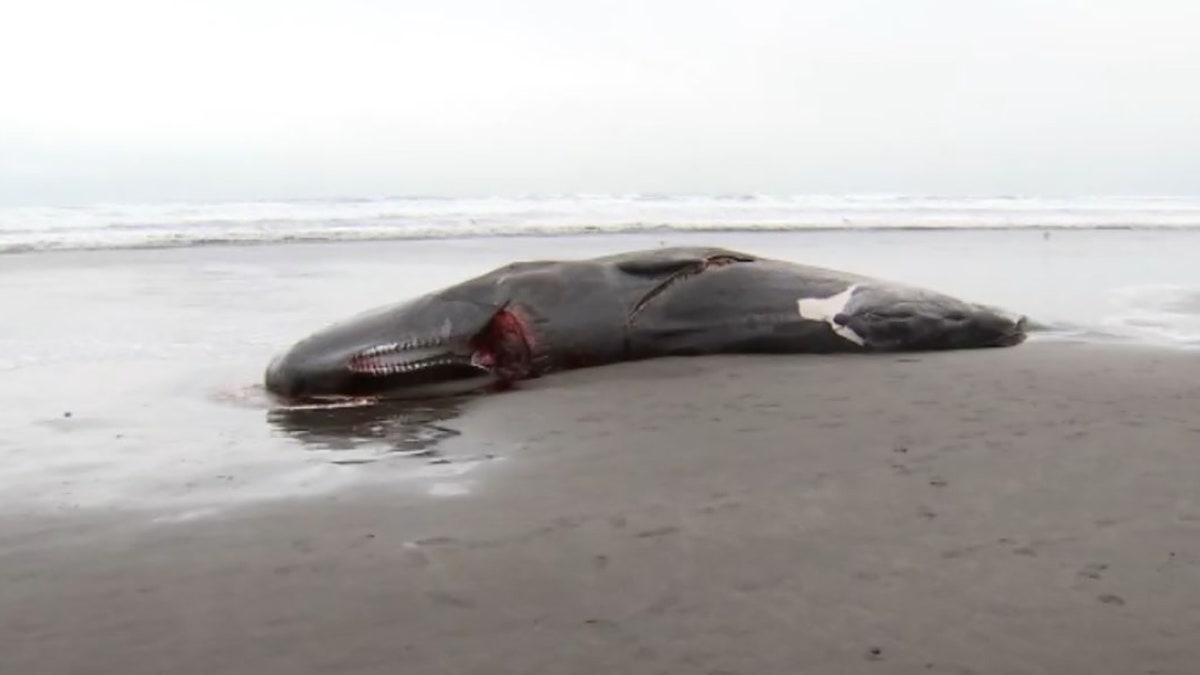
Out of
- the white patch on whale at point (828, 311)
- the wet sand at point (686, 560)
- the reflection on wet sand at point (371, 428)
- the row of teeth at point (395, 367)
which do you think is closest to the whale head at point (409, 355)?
the row of teeth at point (395, 367)

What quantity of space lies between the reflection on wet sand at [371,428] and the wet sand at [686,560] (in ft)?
0.62

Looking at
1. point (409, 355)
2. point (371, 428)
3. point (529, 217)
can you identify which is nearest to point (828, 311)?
point (409, 355)

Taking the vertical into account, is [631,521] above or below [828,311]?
below

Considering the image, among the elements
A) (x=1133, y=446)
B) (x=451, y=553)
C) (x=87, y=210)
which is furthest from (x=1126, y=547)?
(x=87, y=210)

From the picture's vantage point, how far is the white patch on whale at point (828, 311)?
6945 millimetres

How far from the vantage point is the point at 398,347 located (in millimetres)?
6281

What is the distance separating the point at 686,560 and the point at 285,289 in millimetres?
10080

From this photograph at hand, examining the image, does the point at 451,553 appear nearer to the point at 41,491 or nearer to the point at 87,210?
the point at 41,491

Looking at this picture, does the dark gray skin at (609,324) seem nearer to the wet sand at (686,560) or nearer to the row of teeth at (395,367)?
the row of teeth at (395,367)

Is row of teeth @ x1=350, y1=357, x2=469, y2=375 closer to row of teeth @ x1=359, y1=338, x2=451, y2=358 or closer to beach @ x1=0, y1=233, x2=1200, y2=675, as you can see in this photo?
row of teeth @ x1=359, y1=338, x2=451, y2=358

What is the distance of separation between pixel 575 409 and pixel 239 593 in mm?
2641

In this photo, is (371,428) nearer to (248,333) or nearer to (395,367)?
(395,367)

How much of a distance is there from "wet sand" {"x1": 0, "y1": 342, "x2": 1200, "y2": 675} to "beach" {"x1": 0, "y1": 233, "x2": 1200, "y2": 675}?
0.5 inches

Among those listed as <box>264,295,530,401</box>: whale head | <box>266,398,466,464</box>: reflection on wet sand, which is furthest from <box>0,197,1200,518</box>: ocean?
<box>264,295,530,401</box>: whale head
